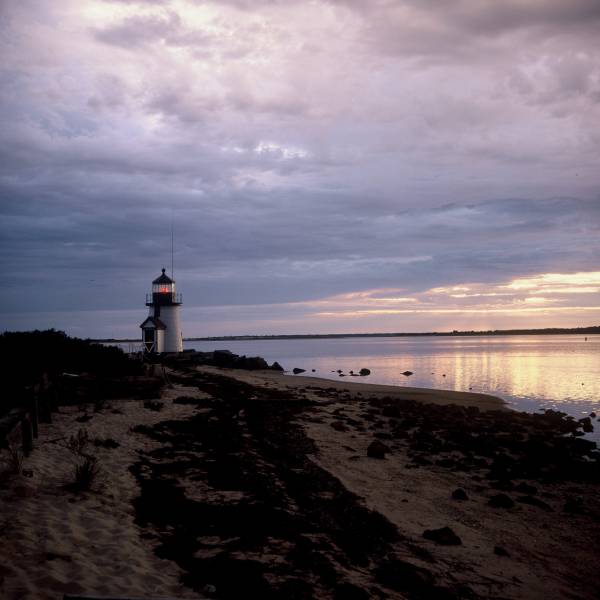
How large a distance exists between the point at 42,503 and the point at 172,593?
2.84 metres

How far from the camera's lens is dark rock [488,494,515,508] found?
10316 mm

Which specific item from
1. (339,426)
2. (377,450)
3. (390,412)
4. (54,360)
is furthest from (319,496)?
(54,360)

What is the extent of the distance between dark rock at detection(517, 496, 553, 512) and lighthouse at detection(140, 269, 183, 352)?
3591 cm

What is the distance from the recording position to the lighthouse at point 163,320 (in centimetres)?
4331

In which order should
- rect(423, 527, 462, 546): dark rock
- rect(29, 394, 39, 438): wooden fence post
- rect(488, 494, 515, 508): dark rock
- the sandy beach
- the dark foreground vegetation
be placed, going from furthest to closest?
1. the dark foreground vegetation
2. rect(488, 494, 515, 508): dark rock
3. rect(29, 394, 39, 438): wooden fence post
4. rect(423, 527, 462, 546): dark rock
5. the sandy beach

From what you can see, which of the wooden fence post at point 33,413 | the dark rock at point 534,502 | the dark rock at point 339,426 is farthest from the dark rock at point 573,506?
the wooden fence post at point 33,413

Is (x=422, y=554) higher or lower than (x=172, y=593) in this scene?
lower

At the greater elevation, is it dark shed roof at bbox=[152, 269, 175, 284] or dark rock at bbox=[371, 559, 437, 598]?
dark shed roof at bbox=[152, 269, 175, 284]

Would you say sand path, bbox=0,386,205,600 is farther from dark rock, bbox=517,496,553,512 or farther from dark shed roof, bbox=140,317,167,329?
dark shed roof, bbox=140,317,167,329

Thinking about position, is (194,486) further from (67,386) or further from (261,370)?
(261,370)

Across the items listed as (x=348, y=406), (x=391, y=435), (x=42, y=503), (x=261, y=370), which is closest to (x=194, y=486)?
(x=42, y=503)

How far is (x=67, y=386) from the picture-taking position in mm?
15836

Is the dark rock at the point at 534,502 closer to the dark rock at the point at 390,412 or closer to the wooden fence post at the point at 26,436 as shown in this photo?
the dark rock at the point at 390,412

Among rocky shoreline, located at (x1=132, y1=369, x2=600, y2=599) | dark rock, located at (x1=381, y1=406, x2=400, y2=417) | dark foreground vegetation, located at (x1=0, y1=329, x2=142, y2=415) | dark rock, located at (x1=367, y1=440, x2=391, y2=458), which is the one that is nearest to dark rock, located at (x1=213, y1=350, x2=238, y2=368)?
dark foreground vegetation, located at (x1=0, y1=329, x2=142, y2=415)
